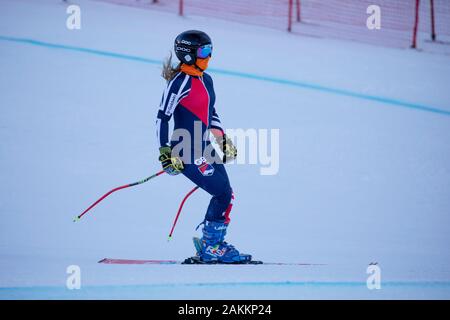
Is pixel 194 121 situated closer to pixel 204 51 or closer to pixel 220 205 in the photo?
pixel 204 51

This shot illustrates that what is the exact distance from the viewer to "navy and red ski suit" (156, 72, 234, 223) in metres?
5.27

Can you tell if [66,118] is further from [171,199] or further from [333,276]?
[333,276]

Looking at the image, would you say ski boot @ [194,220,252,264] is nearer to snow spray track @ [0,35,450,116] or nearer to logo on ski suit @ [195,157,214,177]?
logo on ski suit @ [195,157,214,177]

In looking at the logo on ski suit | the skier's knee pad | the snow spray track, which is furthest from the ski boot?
the snow spray track

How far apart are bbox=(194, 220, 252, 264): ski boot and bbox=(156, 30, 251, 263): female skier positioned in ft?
0.46

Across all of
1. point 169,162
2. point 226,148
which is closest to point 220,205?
point 226,148

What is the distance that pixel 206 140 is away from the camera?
5461mm

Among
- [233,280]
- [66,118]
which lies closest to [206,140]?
[233,280]

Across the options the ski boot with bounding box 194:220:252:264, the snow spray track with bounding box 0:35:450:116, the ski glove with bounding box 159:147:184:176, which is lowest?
Answer: the ski boot with bounding box 194:220:252:264

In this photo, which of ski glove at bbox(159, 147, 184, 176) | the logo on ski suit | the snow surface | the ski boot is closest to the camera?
ski glove at bbox(159, 147, 184, 176)

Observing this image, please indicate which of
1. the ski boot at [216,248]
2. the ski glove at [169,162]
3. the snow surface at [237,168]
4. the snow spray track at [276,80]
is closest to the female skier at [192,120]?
the ski glove at [169,162]

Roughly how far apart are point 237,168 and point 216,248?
2.24 metres

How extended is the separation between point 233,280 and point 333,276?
77 cm

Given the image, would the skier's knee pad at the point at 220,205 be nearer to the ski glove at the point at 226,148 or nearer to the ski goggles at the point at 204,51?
the ski glove at the point at 226,148
